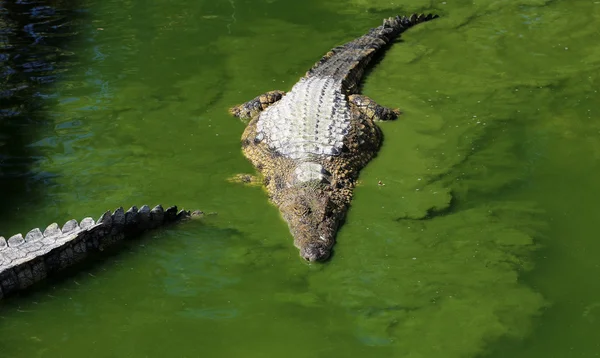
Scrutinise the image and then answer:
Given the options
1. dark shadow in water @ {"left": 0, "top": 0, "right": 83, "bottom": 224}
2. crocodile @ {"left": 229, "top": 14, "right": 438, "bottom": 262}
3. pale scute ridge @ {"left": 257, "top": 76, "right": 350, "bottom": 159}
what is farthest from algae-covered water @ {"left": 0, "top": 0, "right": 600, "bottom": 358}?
pale scute ridge @ {"left": 257, "top": 76, "right": 350, "bottom": 159}

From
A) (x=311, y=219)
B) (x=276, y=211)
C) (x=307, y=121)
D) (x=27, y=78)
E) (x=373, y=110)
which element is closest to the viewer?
(x=311, y=219)

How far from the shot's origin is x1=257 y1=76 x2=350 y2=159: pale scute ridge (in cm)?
677

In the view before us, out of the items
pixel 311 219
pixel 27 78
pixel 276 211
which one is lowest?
pixel 276 211

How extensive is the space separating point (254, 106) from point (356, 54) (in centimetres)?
180

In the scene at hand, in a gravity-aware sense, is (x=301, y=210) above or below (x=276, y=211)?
above

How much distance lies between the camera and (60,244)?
16.7ft

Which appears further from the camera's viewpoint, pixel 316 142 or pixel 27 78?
pixel 27 78

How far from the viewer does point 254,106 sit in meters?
7.97

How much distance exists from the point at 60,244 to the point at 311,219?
6.65 feet

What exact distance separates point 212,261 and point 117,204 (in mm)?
1311

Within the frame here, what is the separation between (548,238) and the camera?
18.4 feet

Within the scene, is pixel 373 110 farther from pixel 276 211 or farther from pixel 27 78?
pixel 27 78

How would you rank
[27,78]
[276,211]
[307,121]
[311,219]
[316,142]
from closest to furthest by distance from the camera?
[311,219]
[276,211]
[316,142]
[307,121]
[27,78]

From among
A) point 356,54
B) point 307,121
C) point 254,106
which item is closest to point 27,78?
point 254,106
